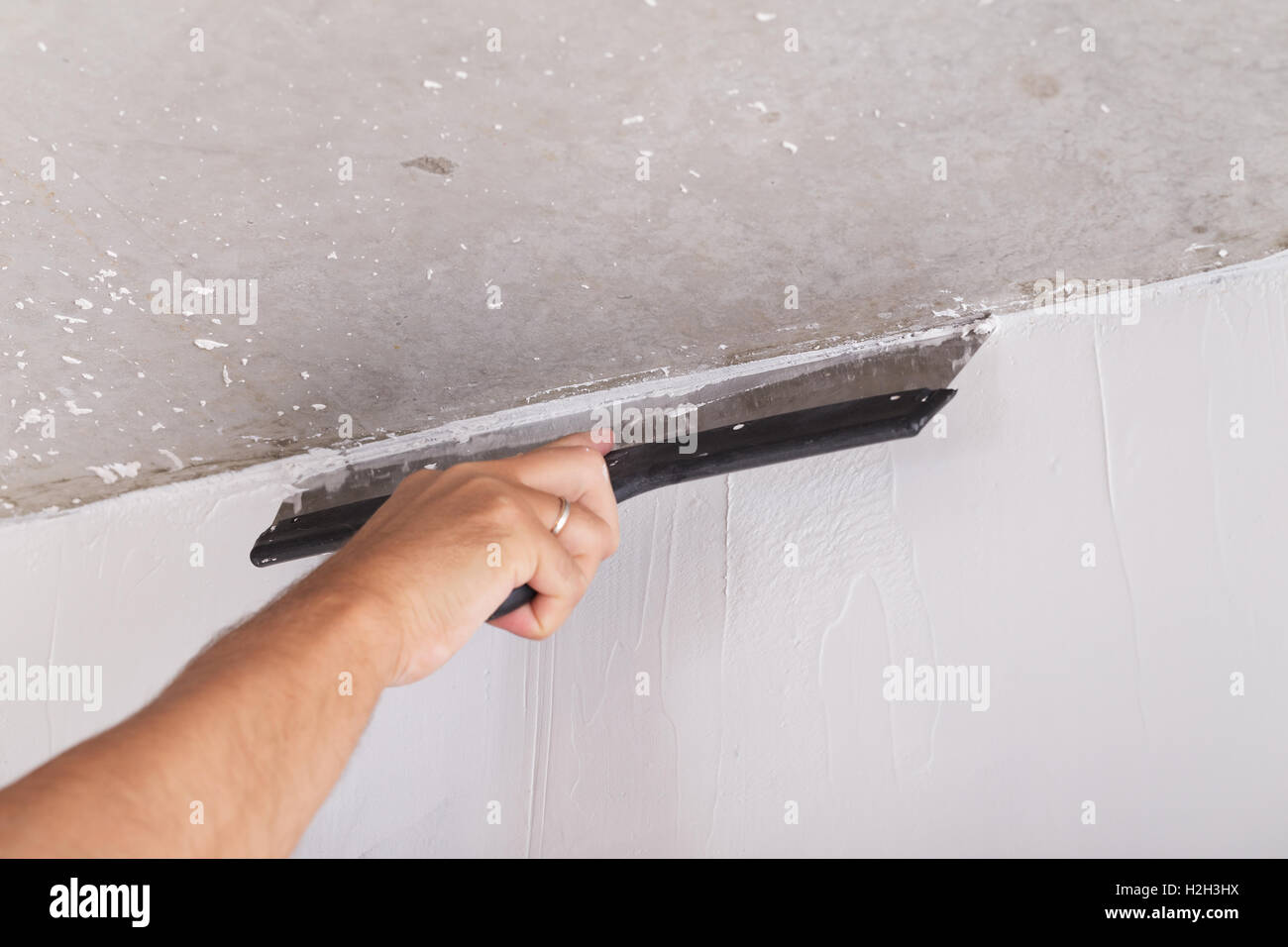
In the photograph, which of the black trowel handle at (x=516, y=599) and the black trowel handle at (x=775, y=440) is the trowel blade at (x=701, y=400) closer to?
the black trowel handle at (x=775, y=440)

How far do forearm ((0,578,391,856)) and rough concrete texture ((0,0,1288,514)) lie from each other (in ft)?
1.36

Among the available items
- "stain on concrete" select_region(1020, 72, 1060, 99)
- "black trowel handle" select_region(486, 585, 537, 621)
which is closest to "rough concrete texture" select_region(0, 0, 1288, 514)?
"stain on concrete" select_region(1020, 72, 1060, 99)

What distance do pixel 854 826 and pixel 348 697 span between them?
1.70 ft

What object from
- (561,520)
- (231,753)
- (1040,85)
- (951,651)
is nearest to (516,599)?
(561,520)

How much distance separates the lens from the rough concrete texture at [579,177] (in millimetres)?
730

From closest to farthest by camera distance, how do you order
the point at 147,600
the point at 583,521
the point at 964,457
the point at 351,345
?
the point at 583,521 < the point at 964,457 < the point at 351,345 < the point at 147,600

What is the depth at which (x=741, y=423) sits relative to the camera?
3.60ft

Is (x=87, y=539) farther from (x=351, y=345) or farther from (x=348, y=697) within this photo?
(x=348, y=697)

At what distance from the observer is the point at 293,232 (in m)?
0.96

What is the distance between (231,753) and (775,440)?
61cm

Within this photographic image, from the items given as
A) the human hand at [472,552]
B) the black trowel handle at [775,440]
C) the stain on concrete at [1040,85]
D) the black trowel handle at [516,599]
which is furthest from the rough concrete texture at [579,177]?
the black trowel handle at [516,599]

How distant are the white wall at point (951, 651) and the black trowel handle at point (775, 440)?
8 centimetres

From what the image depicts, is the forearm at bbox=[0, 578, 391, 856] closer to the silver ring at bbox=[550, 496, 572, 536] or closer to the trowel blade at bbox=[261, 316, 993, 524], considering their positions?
the silver ring at bbox=[550, 496, 572, 536]
